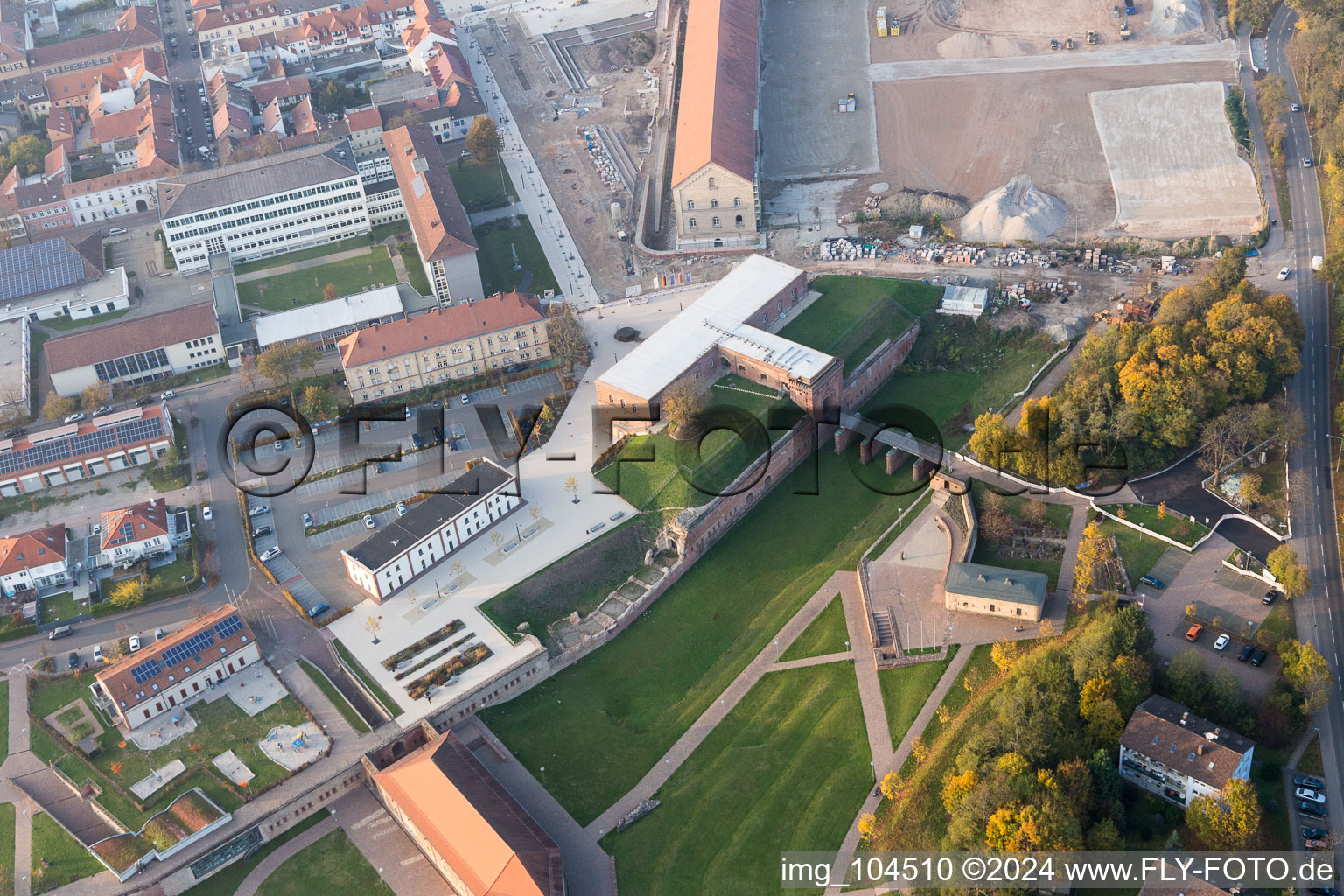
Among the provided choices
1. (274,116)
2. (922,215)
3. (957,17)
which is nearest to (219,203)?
(274,116)

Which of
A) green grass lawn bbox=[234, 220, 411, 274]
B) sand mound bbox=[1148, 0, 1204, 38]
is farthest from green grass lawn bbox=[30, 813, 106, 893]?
sand mound bbox=[1148, 0, 1204, 38]

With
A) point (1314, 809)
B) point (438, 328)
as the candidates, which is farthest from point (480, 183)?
point (1314, 809)

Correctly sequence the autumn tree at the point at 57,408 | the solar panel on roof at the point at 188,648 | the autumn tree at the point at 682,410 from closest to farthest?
the solar panel on roof at the point at 188,648 < the autumn tree at the point at 682,410 < the autumn tree at the point at 57,408

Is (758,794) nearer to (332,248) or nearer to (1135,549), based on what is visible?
(1135,549)

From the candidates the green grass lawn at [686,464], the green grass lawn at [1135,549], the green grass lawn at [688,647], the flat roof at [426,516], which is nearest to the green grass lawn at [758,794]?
the green grass lawn at [688,647]

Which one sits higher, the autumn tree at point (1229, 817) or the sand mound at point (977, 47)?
the sand mound at point (977, 47)

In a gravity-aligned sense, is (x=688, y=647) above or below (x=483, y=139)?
below

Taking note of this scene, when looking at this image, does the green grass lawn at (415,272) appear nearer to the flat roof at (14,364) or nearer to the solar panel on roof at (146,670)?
the flat roof at (14,364)
